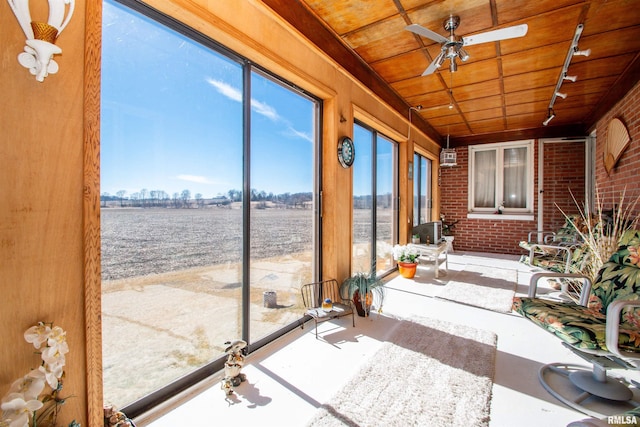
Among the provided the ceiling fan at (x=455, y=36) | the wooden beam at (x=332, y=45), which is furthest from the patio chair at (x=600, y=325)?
the wooden beam at (x=332, y=45)

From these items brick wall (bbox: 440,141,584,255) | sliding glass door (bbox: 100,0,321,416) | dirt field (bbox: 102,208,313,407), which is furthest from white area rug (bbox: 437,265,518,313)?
dirt field (bbox: 102,208,313,407)

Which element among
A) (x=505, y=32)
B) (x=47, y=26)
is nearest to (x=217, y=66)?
(x=47, y=26)

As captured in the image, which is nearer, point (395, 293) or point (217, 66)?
point (217, 66)

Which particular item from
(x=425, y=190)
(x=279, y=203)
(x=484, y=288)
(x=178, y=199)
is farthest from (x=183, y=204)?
(x=425, y=190)

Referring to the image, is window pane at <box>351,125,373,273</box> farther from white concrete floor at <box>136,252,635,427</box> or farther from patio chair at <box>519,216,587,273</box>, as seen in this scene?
patio chair at <box>519,216,587,273</box>

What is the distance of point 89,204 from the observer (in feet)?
3.90

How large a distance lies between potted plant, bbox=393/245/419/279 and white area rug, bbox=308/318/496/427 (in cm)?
173

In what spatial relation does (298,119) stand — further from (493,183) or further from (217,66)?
(493,183)

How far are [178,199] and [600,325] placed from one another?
2417 millimetres

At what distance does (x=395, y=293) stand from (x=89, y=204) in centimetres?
308

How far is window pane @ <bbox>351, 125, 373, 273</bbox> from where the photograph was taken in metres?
3.45

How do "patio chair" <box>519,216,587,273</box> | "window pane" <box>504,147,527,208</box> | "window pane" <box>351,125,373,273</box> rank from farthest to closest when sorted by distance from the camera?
1. "window pane" <box>504,147,527,208</box>
2. "window pane" <box>351,125,373,273</box>
3. "patio chair" <box>519,216,587,273</box>

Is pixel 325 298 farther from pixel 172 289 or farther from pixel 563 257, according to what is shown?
pixel 563 257

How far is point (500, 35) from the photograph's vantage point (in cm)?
218
